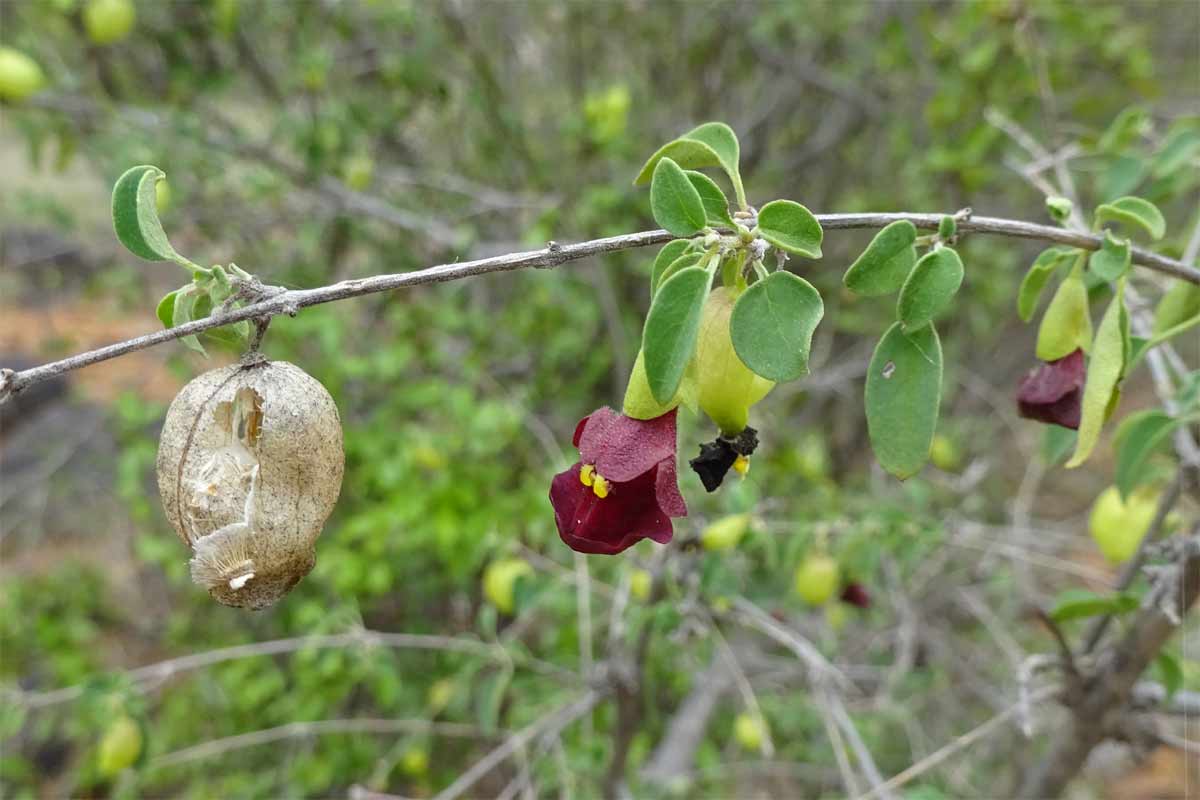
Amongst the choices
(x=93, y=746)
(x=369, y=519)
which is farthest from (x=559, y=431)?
(x=93, y=746)

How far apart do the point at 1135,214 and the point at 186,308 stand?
89 cm

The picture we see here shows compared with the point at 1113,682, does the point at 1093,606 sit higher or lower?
higher

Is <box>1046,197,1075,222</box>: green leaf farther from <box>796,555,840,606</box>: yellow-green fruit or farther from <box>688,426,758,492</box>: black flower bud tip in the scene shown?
<box>796,555,840,606</box>: yellow-green fruit

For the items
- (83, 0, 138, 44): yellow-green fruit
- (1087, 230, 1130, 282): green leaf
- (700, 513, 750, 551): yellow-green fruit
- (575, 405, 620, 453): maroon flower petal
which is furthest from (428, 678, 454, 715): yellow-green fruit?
(83, 0, 138, 44): yellow-green fruit

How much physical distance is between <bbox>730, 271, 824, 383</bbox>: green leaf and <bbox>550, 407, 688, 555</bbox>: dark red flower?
124 mm

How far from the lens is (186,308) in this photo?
722 millimetres

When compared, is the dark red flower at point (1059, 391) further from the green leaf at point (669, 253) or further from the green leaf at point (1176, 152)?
the green leaf at point (1176, 152)

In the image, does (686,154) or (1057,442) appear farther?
(1057,442)

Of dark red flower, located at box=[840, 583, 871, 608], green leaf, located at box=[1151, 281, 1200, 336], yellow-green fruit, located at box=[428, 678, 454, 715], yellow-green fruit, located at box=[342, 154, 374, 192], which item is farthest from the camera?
yellow-green fruit, located at box=[342, 154, 374, 192]

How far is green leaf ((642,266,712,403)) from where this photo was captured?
0.66 metres

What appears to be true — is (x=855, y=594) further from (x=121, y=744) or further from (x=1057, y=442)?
(x=121, y=744)

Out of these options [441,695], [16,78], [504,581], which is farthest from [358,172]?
[441,695]

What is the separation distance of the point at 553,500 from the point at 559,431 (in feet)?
6.92

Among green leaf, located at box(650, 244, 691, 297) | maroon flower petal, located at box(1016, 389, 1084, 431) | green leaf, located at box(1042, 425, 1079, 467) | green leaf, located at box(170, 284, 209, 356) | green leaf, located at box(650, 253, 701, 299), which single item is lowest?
green leaf, located at box(1042, 425, 1079, 467)
